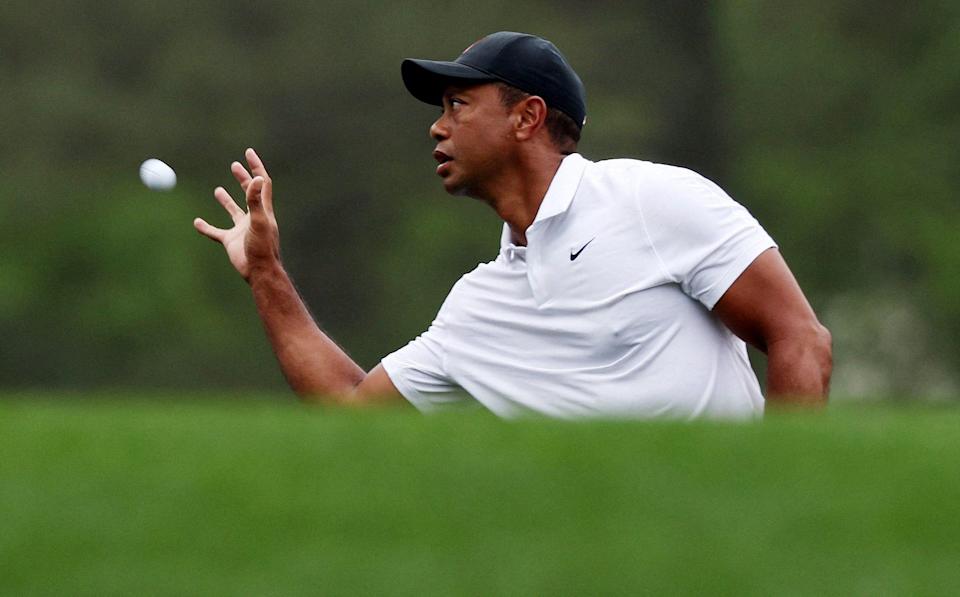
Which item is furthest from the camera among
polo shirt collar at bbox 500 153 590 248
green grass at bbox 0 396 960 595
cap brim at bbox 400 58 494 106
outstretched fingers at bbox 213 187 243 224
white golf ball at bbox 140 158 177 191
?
white golf ball at bbox 140 158 177 191

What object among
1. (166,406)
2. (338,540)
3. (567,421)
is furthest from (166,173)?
(338,540)

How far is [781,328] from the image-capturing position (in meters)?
5.76

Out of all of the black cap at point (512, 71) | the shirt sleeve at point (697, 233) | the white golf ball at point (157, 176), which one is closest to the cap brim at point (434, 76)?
the black cap at point (512, 71)

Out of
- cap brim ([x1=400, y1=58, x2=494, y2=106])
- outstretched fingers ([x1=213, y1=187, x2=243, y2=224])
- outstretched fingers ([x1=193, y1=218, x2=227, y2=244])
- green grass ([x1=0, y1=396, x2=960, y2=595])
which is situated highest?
cap brim ([x1=400, y1=58, x2=494, y2=106])

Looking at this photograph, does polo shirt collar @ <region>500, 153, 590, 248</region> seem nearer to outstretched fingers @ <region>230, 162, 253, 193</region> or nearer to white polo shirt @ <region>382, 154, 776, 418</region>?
white polo shirt @ <region>382, 154, 776, 418</region>

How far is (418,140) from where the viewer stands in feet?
85.5

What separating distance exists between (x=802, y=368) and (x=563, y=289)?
739mm

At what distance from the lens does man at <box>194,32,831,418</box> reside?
5.82 metres

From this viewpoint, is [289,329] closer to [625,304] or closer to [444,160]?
Result: [444,160]

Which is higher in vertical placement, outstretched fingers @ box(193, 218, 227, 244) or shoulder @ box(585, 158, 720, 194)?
shoulder @ box(585, 158, 720, 194)

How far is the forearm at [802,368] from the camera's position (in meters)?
5.74

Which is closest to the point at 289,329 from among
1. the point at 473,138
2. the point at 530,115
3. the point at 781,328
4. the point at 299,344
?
the point at 299,344

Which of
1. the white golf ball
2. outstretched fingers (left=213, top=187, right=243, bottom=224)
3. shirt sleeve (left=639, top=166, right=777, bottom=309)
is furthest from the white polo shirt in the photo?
the white golf ball

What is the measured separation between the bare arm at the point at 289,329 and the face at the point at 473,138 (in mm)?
566
